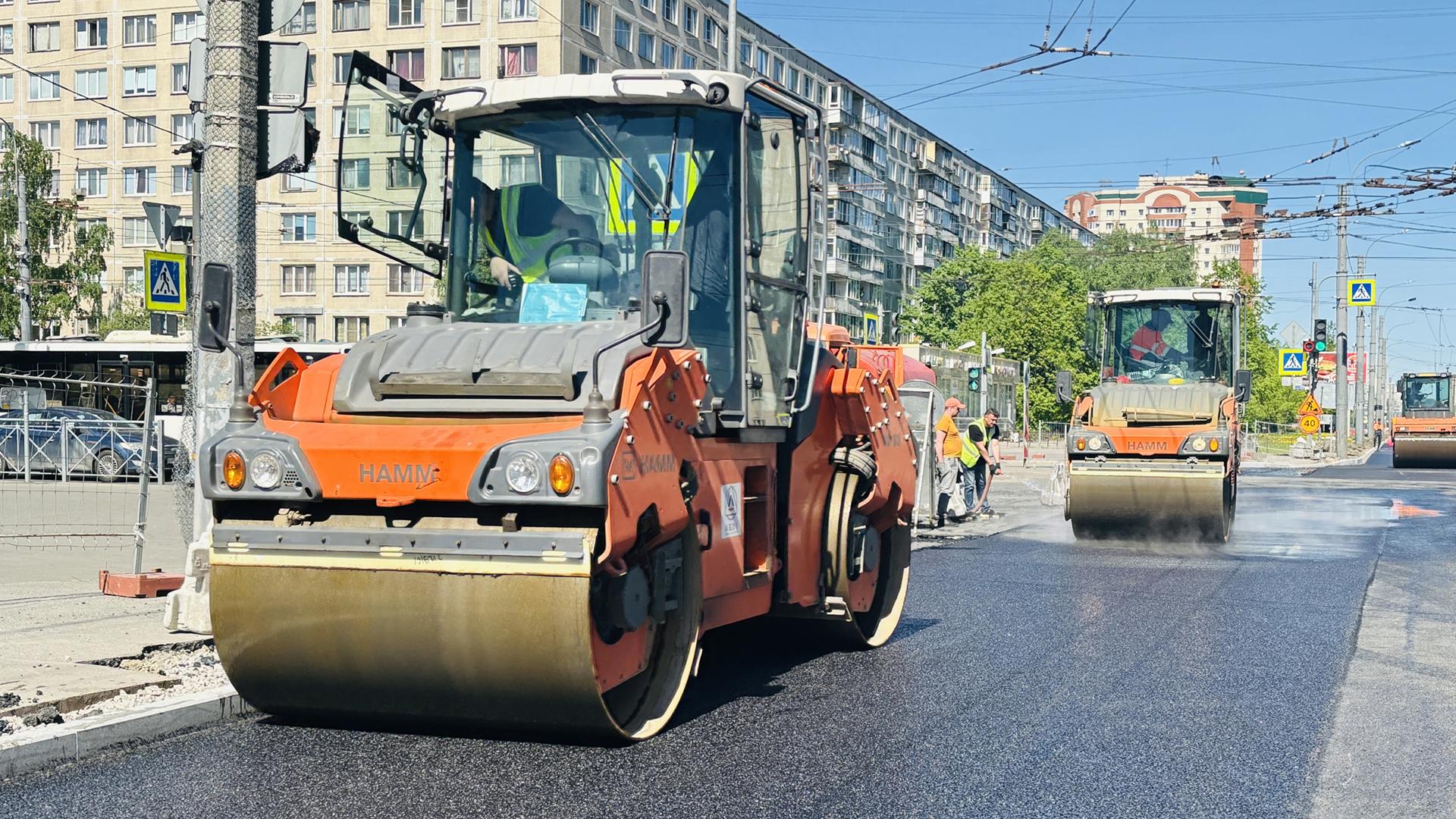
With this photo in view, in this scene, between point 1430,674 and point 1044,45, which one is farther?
point 1044,45

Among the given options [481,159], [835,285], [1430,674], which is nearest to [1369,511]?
[1430,674]

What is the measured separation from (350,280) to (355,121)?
54.8 meters

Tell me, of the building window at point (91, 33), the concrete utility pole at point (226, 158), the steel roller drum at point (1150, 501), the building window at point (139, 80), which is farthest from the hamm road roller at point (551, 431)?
the building window at point (91, 33)

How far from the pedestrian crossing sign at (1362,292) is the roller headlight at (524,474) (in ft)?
132

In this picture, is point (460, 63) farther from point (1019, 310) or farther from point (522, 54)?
point (1019, 310)

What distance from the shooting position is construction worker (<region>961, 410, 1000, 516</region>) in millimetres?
20234

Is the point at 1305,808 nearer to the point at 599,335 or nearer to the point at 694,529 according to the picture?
the point at 694,529

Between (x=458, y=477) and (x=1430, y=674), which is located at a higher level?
(x=458, y=477)

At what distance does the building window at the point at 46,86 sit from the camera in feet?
209

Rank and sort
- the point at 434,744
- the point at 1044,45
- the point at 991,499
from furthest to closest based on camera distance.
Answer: the point at 991,499
the point at 1044,45
the point at 434,744

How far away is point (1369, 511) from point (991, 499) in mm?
5726

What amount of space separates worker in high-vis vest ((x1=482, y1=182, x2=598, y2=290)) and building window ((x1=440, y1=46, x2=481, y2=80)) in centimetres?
5018

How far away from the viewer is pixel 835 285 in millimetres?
80375

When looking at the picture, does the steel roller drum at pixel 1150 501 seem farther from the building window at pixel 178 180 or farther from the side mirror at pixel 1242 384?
the building window at pixel 178 180
